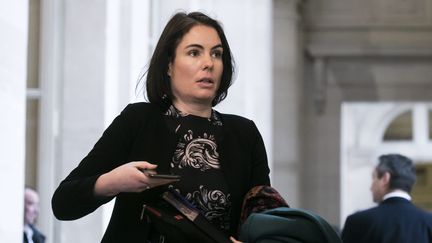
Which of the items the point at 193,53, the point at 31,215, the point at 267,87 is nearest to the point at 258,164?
the point at 193,53

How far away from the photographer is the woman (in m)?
3.16

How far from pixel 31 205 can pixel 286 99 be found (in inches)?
411

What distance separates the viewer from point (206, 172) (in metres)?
3.21

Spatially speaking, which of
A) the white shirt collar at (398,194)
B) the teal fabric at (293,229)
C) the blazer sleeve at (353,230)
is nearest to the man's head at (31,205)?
the blazer sleeve at (353,230)

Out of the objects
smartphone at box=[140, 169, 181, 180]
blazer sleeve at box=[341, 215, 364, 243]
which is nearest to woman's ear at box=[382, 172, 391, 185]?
blazer sleeve at box=[341, 215, 364, 243]

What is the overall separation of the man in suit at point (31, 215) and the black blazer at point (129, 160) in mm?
3067

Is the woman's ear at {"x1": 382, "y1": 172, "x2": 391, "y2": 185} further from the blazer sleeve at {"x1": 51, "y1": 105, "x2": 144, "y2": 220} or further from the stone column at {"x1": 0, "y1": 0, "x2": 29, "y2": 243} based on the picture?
the blazer sleeve at {"x1": 51, "y1": 105, "x2": 144, "y2": 220}

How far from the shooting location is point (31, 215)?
680cm

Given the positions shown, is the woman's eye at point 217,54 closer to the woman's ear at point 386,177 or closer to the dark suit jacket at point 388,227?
the dark suit jacket at point 388,227

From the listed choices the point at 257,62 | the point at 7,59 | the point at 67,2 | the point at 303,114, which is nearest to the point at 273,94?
the point at 303,114

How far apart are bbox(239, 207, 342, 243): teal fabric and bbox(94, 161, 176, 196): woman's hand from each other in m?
0.23

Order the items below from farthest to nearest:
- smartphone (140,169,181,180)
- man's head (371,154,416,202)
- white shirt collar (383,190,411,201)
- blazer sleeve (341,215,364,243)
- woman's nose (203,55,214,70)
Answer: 1. man's head (371,154,416,202)
2. white shirt collar (383,190,411,201)
3. blazer sleeve (341,215,364,243)
4. woman's nose (203,55,214,70)
5. smartphone (140,169,181,180)

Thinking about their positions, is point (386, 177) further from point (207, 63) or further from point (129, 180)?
point (129, 180)

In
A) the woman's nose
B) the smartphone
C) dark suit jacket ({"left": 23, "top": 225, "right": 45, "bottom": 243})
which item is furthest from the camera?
dark suit jacket ({"left": 23, "top": 225, "right": 45, "bottom": 243})
